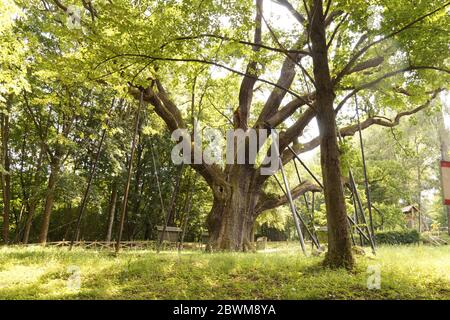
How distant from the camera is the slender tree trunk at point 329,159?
22.2 feet

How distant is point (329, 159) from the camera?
7.01 m

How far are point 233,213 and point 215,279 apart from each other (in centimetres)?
637

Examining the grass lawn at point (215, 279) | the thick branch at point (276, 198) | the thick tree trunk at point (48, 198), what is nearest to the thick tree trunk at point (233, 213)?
the thick branch at point (276, 198)

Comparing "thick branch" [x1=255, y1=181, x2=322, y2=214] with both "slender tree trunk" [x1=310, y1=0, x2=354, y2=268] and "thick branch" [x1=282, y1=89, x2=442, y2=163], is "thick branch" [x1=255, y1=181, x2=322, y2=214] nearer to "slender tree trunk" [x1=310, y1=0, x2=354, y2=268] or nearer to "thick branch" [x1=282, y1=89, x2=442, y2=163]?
"thick branch" [x1=282, y1=89, x2=442, y2=163]

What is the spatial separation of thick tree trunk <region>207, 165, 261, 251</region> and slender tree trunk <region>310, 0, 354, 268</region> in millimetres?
6127

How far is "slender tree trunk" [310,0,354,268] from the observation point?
6.76 metres

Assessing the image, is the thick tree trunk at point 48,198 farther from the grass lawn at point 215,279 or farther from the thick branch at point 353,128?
the thick branch at point 353,128

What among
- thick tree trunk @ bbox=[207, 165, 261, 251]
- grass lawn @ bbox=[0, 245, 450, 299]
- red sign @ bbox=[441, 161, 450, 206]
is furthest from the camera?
thick tree trunk @ bbox=[207, 165, 261, 251]

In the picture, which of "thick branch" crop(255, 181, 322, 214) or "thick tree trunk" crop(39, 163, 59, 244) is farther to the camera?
"thick tree trunk" crop(39, 163, 59, 244)

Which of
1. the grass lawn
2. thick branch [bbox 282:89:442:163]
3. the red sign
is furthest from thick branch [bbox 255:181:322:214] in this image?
the red sign

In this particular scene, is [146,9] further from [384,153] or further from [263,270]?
[384,153]

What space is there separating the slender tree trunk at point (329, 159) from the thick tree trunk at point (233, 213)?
6.13m
